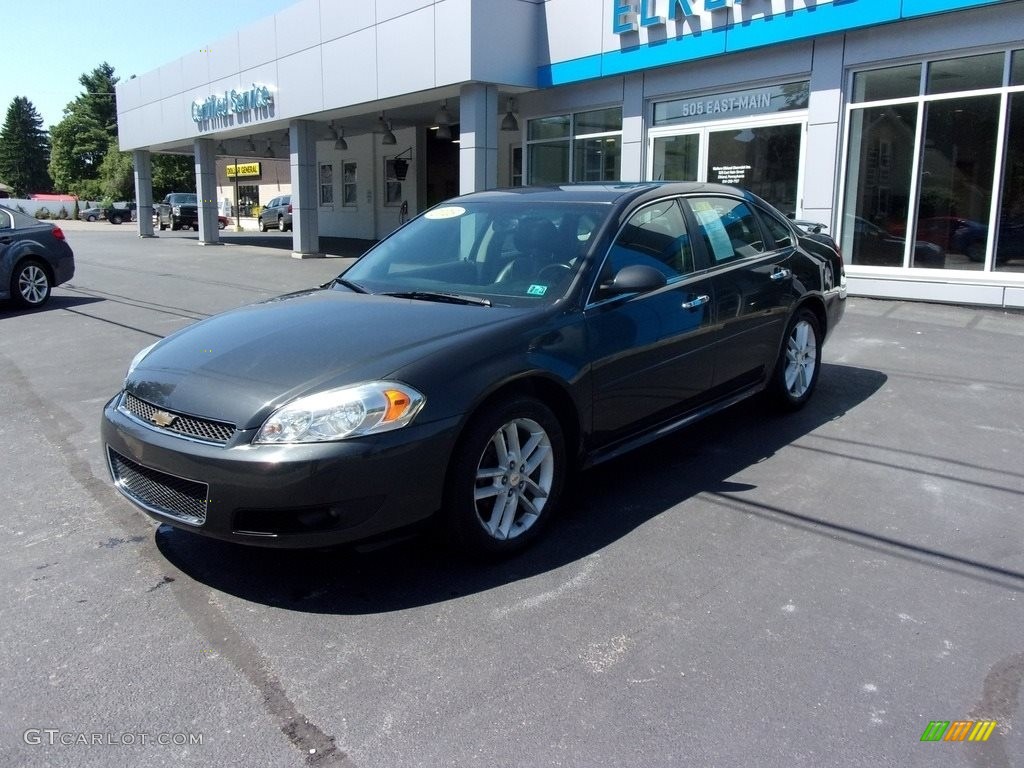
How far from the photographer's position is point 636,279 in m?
3.96

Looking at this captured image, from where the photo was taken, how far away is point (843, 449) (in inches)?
205

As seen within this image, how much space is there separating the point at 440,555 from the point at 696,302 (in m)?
2.05

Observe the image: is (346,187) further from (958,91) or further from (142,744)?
(142,744)

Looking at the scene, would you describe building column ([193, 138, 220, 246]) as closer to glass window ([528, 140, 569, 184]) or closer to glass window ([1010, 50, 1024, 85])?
glass window ([528, 140, 569, 184])

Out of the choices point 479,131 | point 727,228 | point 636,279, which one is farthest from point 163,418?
point 479,131

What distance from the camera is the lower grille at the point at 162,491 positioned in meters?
3.23

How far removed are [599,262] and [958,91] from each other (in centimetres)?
880

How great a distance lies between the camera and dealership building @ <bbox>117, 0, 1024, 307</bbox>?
34.3ft

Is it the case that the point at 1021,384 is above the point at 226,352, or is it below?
below

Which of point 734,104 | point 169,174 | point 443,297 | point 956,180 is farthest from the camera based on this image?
point 169,174

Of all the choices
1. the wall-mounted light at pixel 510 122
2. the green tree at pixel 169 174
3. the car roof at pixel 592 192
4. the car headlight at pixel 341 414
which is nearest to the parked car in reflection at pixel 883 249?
the car roof at pixel 592 192

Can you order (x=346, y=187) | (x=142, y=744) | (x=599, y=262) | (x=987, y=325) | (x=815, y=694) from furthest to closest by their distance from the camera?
(x=346, y=187), (x=987, y=325), (x=599, y=262), (x=815, y=694), (x=142, y=744)

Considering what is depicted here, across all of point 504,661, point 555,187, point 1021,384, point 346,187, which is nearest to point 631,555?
point 504,661

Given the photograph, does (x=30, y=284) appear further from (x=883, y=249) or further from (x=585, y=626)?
(x=883, y=249)
